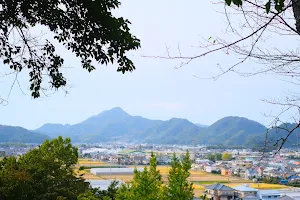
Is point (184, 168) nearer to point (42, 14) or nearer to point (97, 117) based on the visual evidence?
point (42, 14)

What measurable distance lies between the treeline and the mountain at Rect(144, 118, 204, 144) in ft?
315

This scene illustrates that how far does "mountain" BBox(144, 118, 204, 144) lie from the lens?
111m

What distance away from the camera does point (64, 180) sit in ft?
27.9

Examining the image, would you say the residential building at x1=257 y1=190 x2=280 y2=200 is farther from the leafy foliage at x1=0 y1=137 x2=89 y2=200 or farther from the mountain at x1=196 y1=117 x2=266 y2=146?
the mountain at x1=196 y1=117 x2=266 y2=146

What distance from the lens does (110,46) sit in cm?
236

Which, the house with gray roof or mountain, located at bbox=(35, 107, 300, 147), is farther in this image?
mountain, located at bbox=(35, 107, 300, 147)

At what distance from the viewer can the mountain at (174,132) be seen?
365 ft

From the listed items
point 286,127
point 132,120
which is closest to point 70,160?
point 286,127

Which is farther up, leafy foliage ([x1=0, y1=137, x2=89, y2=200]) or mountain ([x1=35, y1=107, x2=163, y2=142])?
mountain ([x1=35, y1=107, x2=163, y2=142])

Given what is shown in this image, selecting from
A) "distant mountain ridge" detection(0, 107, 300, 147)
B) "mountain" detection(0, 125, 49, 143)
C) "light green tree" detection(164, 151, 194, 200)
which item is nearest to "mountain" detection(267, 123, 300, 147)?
"light green tree" detection(164, 151, 194, 200)

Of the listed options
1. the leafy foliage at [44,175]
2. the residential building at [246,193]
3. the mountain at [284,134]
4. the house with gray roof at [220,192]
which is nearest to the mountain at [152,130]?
the residential building at [246,193]

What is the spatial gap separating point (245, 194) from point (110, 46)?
19132mm

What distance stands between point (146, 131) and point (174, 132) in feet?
76.4

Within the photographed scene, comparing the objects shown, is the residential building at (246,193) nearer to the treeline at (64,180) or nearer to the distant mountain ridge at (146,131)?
the treeline at (64,180)
